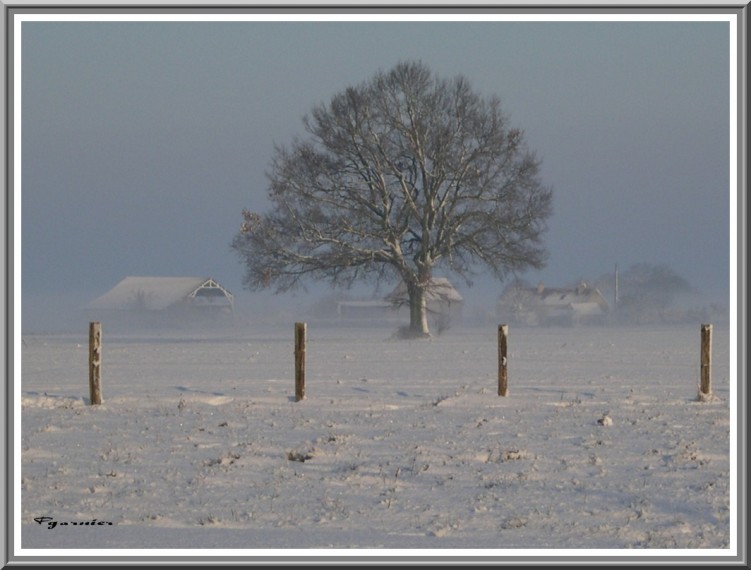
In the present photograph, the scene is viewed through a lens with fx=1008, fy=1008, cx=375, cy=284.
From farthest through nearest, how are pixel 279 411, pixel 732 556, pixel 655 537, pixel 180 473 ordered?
pixel 279 411
pixel 180 473
pixel 655 537
pixel 732 556

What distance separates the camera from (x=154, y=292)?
10562cm

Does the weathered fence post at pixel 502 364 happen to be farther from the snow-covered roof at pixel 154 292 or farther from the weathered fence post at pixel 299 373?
the snow-covered roof at pixel 154 292

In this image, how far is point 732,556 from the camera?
9.05m

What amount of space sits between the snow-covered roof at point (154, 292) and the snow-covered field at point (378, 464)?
78.9 m

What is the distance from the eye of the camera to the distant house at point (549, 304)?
108m

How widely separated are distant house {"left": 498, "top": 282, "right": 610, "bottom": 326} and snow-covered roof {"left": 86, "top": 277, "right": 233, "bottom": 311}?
1274 inches

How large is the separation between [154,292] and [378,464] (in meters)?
95.4

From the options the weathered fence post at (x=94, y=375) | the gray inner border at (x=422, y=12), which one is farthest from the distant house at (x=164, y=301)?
the gray inner border at (x=422, y=12)

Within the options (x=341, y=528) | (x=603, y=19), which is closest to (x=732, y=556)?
(x=341, y=528)

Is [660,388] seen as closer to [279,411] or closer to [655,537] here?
[279,411]

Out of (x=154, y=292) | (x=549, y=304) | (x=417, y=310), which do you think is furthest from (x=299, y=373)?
(x=549, y=304)

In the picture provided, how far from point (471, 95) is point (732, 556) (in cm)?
3346

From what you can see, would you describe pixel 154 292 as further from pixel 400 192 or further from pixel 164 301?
pixel 400 192

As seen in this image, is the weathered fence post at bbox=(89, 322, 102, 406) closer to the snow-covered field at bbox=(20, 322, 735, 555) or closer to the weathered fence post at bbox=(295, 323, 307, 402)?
the snow-covered field at bbox=(20, 322, 735, 555)
